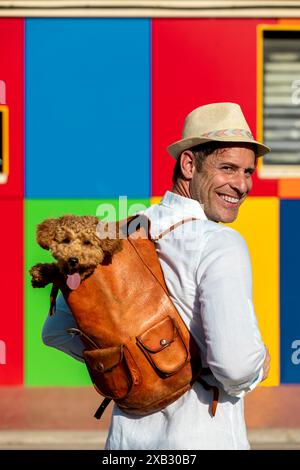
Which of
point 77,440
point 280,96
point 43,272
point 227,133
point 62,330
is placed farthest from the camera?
point 280,96

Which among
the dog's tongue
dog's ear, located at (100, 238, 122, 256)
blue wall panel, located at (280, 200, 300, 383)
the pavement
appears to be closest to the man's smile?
dog's ear, located at (100, 238, 122, 256)

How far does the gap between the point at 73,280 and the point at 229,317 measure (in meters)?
0.38

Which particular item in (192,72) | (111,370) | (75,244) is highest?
(192,72)

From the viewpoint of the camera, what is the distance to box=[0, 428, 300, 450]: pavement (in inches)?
Answer: 238

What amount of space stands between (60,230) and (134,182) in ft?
15.3

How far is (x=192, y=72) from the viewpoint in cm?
663

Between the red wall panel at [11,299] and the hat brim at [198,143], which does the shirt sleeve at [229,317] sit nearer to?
the hat brim at [198,143]

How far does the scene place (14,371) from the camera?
6578 millimetres

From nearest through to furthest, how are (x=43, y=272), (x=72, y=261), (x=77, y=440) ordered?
(x=72, y=261), (x=43, y=272), (x=77, y=440)

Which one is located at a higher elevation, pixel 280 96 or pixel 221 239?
pixel 280 96

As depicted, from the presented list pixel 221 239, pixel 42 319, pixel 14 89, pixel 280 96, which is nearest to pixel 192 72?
pixel 280 96

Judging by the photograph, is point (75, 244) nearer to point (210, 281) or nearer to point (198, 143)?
point (210, 281)

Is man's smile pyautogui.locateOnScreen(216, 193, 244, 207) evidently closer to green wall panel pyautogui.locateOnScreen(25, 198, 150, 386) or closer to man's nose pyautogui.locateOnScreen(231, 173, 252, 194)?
man's nose pyautogui.locateOnScreen(231, 173, 252, 194)
